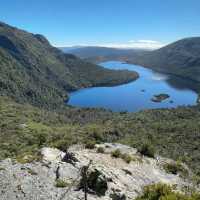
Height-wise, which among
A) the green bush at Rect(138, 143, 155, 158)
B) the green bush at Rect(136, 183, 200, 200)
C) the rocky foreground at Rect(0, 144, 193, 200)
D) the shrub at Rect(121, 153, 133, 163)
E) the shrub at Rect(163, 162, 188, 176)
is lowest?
the shrub at Rect(163, 162, 188, 176)

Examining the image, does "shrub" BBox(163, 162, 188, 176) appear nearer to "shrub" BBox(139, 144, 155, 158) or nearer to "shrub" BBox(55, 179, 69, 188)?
"shrub" BBox(139, 144, 155, 158)

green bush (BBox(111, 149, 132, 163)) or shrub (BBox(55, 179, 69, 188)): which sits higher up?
shrub (BBox(55, 179, 69, 188))

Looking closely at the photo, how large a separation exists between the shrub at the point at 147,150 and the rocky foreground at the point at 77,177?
2.65 m

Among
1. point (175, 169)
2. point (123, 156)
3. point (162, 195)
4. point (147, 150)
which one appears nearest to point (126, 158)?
point (123, 156)

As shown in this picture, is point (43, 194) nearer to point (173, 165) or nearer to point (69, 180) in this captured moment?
point (69, 180)

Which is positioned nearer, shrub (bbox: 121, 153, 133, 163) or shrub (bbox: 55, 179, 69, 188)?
shrub (bbox: 55, 179, 69, 188)

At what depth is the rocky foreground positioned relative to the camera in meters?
18.6

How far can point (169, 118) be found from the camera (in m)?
144

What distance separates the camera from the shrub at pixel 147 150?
104 ft

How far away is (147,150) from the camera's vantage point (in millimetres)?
32250

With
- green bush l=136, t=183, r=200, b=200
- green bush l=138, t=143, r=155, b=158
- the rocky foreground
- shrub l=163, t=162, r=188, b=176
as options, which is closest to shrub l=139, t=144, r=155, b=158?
green bush l=138, t=143, r=155, b=158

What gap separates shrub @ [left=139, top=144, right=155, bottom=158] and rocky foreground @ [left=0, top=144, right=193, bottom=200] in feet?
8.69

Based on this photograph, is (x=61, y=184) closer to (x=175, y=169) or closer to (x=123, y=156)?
(x=123, y=156)

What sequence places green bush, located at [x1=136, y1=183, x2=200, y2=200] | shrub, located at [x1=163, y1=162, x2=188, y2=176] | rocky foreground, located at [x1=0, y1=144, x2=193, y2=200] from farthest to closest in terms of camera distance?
shrub, located at [x1=163, y1=162, x2=188, y2=176] → rocky foreground, located at [x1=0, y1=144, x2=193, y2=200] → green bush, located at [x1=136, y1=183, x2=200, y2=200]
